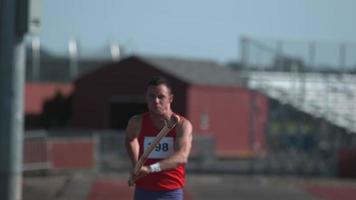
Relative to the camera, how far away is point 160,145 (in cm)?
688

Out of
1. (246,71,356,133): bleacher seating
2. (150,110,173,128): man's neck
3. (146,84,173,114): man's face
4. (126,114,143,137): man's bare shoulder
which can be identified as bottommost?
(246,71,356,133): bleacher seating

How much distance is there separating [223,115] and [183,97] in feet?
8.24

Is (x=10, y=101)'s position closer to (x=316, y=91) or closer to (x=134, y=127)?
(x=134, y=127)

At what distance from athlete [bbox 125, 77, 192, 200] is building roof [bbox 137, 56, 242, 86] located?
33.2 metres

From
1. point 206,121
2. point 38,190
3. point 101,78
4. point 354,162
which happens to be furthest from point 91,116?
point 38,190

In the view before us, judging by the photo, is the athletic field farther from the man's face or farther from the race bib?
the man's face

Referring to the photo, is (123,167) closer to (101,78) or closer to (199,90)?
(199,90)

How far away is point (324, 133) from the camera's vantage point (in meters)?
29.7

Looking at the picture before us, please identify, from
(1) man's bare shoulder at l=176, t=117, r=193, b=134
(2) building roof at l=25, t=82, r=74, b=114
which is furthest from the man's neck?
(2) building roof at l=25, t=82, r=74, b=114

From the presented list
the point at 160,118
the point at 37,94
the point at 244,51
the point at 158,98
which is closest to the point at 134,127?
the point at 160,118

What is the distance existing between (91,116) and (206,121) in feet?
23.0

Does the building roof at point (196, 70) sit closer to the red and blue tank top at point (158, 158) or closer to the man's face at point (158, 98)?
the red and blue tank top at point (158, 158)

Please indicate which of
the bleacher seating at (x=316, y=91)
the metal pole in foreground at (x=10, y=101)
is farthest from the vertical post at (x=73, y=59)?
the metal pole in foreground at (x=10, y=101)

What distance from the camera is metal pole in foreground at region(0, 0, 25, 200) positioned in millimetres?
10477
